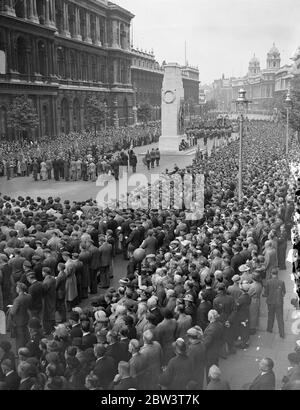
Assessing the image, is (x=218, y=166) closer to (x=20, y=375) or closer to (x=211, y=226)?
(x=211, y=226)

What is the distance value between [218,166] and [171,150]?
17.8 meters

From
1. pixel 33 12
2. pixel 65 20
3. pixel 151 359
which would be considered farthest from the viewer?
pixel 65 20

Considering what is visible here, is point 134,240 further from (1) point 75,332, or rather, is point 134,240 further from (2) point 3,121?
(2) point 3,121

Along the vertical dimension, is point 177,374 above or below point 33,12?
below

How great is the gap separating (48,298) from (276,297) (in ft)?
13.6

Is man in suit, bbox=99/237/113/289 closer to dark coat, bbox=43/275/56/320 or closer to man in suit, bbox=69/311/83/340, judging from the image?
dark coat, bbox=43/275/56/320

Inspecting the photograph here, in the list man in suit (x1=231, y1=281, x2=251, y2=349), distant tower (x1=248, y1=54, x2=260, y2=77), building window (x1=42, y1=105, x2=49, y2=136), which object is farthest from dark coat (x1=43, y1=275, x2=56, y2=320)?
building window (x1=42, y1=105, x2=49, y2=136)

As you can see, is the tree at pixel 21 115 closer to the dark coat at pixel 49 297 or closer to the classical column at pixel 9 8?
Answer: the classical column at pixel 9 8

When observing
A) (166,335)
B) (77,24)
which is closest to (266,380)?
(166,335)

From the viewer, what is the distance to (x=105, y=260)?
1165 cm

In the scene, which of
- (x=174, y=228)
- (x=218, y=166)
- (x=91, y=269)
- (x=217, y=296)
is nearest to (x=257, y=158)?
(x=218, y=166)

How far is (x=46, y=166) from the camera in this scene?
27.0 metres

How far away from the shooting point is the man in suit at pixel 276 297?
933 cm

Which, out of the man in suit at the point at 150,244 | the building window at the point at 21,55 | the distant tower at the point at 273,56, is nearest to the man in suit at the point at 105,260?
the man in suit at the point at 150,244
